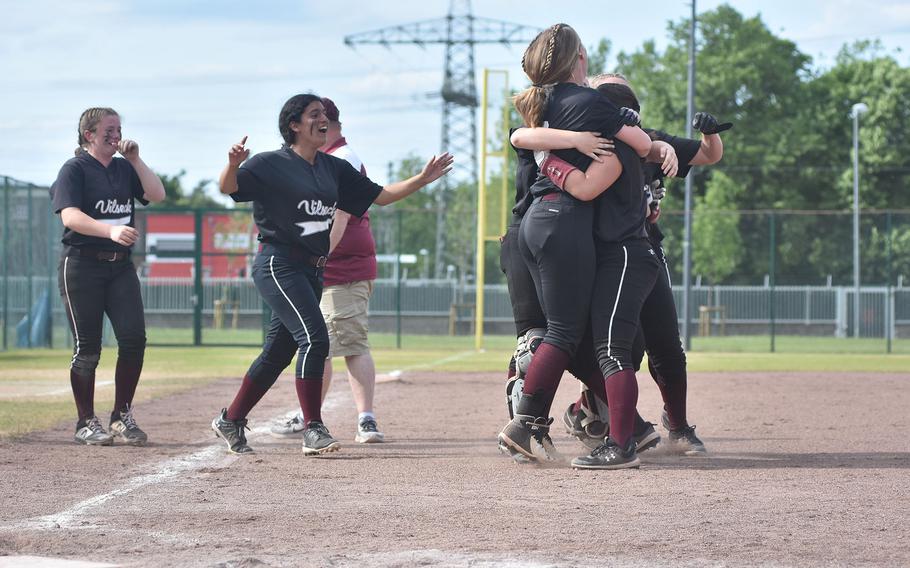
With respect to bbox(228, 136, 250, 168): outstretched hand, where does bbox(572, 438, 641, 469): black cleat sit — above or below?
below

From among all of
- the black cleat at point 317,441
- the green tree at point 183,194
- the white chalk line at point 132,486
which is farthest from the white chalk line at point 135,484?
the green tree at point 183,194

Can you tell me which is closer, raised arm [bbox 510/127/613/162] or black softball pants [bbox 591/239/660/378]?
raised arm [bbox 510/127/613/162]

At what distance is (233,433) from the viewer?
6.66 m

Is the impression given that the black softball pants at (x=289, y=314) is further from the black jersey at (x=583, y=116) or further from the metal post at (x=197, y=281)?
the metal post at (x=197, y=281)

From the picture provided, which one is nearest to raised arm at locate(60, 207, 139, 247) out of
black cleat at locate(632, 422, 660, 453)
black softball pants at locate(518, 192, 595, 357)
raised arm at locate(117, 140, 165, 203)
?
raised arm at locate(117, 140, 165, 203)

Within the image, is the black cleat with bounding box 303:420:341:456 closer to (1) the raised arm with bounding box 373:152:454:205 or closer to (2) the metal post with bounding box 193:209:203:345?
(1) the raised arm with bounding box 373:152:454:205

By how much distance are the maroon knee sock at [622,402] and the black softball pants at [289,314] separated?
1.56 m

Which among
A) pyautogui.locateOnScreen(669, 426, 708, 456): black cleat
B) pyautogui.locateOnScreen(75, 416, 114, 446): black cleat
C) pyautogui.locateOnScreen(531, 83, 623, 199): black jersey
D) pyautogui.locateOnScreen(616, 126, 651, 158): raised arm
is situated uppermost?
pyautogui.locateOnScreen(531, 83, 623, 199): black jersey

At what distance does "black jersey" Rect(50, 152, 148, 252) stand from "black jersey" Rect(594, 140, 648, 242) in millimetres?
2889

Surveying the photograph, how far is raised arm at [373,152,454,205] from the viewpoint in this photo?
265 inches

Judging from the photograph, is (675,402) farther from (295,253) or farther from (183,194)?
(183,194)

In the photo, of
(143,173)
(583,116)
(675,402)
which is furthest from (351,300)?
(583,116)

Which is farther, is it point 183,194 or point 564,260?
point 183,194

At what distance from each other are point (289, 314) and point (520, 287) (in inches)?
46.7
